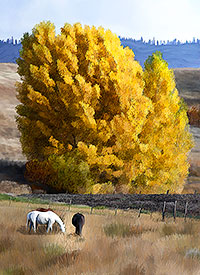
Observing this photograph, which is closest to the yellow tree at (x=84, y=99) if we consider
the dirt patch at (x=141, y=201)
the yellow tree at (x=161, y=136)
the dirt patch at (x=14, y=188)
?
the yellow tree at (x=161, y=136)

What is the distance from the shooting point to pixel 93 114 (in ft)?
74.9

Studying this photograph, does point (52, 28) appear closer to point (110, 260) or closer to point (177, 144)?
point (177, 144)

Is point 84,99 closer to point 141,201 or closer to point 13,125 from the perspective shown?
point 141,201

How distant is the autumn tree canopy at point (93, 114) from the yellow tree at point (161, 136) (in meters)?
0.06

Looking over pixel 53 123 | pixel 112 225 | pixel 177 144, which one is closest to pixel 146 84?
pixel 177 144

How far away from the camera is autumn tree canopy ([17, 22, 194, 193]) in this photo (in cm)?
2253

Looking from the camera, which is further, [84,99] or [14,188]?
[14,188]

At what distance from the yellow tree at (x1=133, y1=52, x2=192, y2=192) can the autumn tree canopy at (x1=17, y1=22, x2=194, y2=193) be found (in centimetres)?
6

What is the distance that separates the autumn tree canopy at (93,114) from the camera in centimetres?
2253

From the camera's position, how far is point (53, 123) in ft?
77.5

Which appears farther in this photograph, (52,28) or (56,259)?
(52,28)

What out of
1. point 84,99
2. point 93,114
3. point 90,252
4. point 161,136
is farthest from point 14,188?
point 90,252

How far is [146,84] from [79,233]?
20299 mm

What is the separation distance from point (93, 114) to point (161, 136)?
478cm
